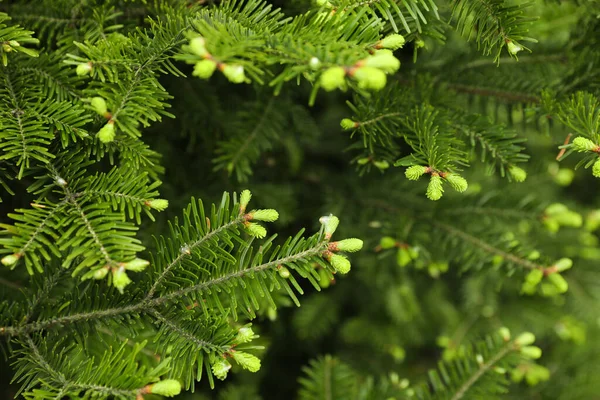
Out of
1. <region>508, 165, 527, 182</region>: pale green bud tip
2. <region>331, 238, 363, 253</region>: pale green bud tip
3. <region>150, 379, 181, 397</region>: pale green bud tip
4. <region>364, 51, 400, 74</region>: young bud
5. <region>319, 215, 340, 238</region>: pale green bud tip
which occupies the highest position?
Answer: <region>364, 51, 400, 74</region>: young bud

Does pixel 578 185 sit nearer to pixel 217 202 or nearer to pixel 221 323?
pixel 217 202

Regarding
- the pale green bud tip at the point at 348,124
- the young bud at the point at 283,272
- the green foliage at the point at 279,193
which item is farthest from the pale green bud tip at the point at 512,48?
the young bud at the point at 283,272

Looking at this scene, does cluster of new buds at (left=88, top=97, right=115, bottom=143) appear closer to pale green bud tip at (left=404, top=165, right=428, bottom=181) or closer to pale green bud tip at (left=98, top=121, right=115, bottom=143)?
pale green bud tip at (left=98, top=121, right=115, bottom=143)

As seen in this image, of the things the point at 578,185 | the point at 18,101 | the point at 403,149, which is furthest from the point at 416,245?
the point at 578,185

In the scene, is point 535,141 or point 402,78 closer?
point 402,78

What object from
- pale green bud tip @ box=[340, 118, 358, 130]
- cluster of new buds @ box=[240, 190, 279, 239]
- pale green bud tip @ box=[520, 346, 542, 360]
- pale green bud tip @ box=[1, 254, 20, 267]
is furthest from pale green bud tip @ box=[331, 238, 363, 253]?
pale green bud tip @ box=[520, 346, 542, 360]

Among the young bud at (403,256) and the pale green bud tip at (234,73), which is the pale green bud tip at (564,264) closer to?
the young bud at (403,256)
